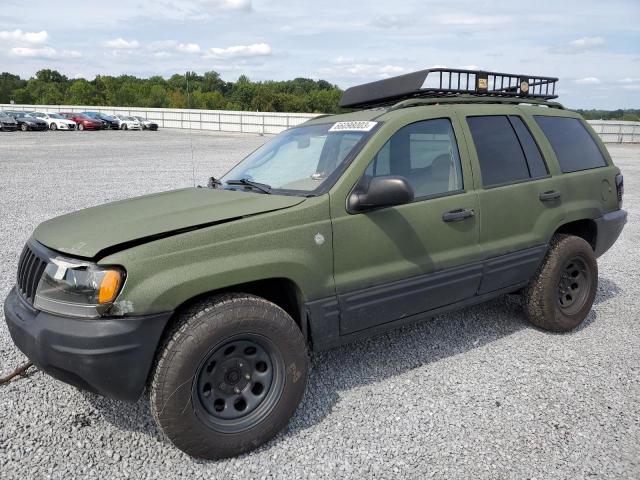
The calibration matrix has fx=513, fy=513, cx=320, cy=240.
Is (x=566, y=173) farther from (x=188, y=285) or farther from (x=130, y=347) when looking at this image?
(x=130, y=347)

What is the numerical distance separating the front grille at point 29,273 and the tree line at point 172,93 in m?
86.4

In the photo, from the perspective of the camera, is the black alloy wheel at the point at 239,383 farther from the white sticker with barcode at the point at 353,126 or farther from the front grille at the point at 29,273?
the white sticker with barcode at the point at 353,126

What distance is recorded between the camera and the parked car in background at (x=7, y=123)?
33781 mm

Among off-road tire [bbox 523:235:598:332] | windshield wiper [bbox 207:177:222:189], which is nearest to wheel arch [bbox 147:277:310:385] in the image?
windshield wiper [bbox 207:177:222:189]

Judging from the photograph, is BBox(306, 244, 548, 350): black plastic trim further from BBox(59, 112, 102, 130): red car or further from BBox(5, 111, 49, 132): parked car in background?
BBox(59, 112, 102, 130): red car

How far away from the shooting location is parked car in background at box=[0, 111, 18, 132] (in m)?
33.8

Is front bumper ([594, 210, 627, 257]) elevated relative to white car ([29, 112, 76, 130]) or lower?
lower

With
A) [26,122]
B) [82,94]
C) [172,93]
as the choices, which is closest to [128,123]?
[26,122]

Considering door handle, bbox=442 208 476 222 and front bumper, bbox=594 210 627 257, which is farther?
front bumper, bbox=594 210 627 257

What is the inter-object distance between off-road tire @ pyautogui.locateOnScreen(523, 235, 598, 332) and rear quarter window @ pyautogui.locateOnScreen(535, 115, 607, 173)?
0.65m

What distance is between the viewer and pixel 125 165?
1675 centimetres

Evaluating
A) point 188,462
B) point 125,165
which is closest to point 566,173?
point 188,462

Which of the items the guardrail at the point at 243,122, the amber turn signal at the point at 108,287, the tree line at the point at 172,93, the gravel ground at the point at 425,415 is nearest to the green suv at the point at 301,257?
the amber turn signal at the point at 108,287

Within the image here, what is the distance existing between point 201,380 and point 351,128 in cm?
188
